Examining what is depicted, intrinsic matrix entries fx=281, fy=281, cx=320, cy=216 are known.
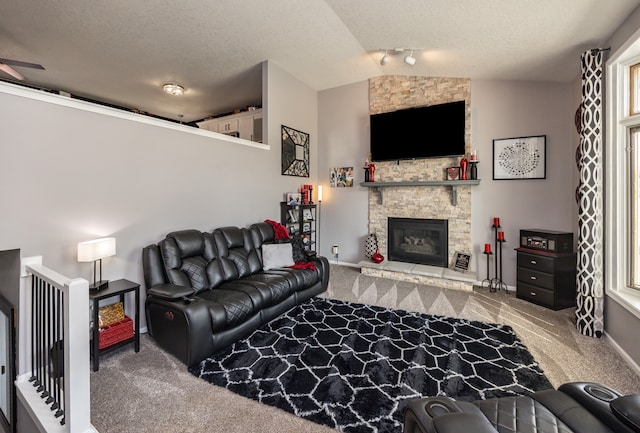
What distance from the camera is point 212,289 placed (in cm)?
292

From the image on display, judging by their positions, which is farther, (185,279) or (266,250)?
(266,250)

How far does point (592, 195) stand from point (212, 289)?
12.8 ft

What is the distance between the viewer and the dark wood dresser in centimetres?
336

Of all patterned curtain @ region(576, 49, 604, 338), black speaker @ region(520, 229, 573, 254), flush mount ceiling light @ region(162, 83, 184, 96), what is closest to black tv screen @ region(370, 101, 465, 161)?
black speaker @ region(520, 229, 573, 254)

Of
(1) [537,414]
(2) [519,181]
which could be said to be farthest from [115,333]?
(2) [519,181]

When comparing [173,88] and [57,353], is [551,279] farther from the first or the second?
[173,88]

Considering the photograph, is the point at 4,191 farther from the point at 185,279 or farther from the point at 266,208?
the point at 266,208

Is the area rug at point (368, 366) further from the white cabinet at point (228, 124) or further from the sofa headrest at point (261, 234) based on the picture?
the white cabinet at point (228, 124)

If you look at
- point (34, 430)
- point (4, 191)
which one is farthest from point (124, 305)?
point (4, 191)

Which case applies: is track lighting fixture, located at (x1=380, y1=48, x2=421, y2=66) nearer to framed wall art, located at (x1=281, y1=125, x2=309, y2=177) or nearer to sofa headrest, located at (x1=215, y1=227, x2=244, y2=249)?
framed wall art, located at (x1=281, y1=125, x2=309, y2=177)

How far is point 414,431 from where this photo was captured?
1.11 metres

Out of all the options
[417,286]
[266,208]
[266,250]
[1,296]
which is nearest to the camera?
[1,296]

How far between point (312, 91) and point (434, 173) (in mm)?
2909

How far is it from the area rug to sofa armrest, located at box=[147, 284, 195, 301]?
0.58 metres
